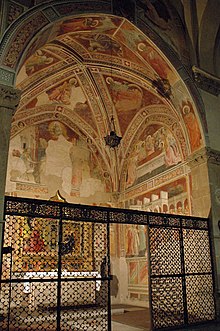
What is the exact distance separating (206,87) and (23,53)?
5.31 m

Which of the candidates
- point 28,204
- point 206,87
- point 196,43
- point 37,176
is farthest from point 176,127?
point 28,204

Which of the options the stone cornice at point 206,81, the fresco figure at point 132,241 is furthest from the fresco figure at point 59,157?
the stone cornice at point 206,81

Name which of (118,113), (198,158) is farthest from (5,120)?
(118,113)

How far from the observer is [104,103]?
12.3 m

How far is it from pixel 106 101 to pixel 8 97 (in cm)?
642

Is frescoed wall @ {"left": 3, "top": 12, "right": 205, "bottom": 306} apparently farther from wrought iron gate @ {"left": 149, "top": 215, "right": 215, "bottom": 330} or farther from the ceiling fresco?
wrought iron gate @ {"left": 149, "top": 215, "right": 215, "bottom": 330}

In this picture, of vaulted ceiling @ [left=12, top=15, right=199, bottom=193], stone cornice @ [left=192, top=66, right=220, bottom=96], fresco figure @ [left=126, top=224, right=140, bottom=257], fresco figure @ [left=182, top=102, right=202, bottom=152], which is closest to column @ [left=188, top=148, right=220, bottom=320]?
fresco figure @ [left=182, top=102, right=202, bottom=152]

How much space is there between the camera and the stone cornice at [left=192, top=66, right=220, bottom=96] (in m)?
9.49

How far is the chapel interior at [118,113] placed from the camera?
7910 mm

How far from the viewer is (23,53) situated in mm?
6641

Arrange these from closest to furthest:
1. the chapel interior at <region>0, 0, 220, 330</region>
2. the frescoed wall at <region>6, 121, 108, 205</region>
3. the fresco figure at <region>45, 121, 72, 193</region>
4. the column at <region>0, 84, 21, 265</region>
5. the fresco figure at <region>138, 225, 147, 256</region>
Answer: the column at <region>0, 84, 21, 265</region>, the chapel interior at <region>0, 0, 220, 330</region>, the fresco figure at <region>138, 225, 147, 256</region>, the frescoed wall at <region>6, 121, 108, 205</region>, the fresco figure at <region>45, 121, 72, 193</region>

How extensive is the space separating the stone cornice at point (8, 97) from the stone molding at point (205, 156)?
193 inches

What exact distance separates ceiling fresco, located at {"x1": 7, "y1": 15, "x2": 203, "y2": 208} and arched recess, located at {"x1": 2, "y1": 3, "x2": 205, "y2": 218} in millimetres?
31

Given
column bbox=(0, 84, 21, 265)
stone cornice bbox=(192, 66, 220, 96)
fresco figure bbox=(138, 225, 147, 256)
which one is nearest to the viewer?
column bbox=(0, 84, 21, 265)
